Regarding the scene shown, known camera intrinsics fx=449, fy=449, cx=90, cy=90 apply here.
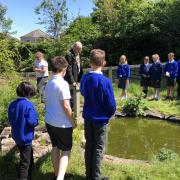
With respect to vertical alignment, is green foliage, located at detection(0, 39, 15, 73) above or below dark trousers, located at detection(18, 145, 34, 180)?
above

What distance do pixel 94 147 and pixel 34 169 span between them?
1.19 metres

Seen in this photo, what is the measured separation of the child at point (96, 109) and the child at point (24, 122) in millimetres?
773

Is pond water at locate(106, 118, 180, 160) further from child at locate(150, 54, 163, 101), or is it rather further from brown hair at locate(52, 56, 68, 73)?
brown hair at locate(52, 56, 68, 73)

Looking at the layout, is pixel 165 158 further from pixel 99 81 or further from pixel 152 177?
pixel 99 81

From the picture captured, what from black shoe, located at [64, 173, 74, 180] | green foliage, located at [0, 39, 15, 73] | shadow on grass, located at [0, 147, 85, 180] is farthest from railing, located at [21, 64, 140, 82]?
black shoe, located at [64, 173, 74, 180]

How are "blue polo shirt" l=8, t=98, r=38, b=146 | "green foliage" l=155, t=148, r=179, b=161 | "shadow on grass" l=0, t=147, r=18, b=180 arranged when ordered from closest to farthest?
"blue polo shirt" l=8, t=98, r=38, b=146 → "shadow on grass" l=0, t=147, r=18, b=180 → "green foliage" l=155, t=148, r=179, b=161

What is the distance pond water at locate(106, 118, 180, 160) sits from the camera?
9688 mm

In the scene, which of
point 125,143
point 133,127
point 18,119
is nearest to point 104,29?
A: point 133,127

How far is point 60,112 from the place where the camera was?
20.5ft

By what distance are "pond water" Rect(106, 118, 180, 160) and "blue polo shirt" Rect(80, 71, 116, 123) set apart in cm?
299

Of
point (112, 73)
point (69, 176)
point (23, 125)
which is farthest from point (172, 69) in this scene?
point (23, 125)

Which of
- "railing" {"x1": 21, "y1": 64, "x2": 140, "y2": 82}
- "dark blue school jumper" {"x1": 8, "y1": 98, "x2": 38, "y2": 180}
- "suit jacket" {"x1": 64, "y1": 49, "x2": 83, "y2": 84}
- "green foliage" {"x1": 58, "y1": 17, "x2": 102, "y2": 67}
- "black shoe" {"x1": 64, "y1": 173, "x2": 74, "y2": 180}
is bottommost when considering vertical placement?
"black shoe" {"x1": 64, "y1": 173, "x2": 74, "y2": 180}

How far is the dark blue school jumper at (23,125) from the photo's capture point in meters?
6.36

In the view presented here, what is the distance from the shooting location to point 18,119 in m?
6.37
